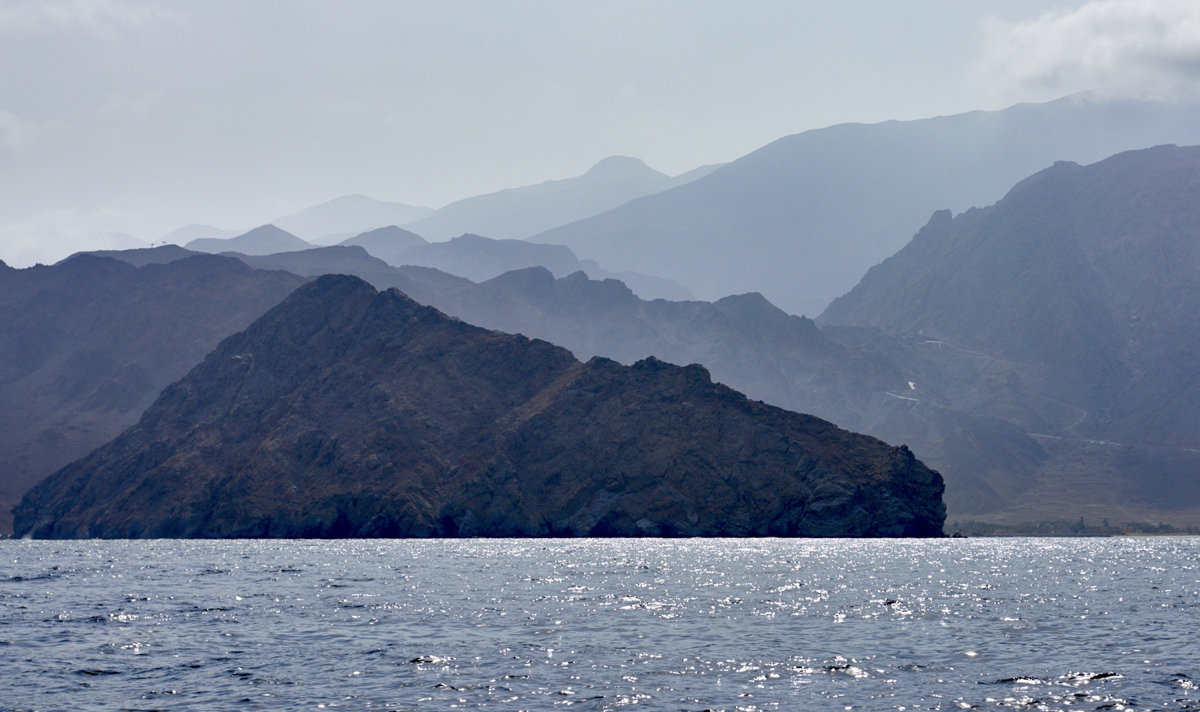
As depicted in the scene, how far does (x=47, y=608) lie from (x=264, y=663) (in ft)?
134

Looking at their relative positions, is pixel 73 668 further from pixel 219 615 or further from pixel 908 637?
pixel 908 637

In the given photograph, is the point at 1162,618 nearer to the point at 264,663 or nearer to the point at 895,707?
the point at 895,707

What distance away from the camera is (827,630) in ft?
265

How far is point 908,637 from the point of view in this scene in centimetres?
7712

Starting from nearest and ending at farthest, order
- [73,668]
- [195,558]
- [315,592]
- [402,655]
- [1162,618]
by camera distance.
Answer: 1. [73,668]
2. [402,655]
3. [1162,618]
4. [315,592]
5. [195,558]

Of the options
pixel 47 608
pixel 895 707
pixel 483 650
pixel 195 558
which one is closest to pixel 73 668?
pixel 483 650

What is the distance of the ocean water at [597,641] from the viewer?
5685 cm

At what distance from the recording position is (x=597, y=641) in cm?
7500

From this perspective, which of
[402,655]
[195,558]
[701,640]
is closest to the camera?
[402,655]

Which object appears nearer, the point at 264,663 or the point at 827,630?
the point at 264,663

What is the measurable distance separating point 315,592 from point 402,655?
43.6 m

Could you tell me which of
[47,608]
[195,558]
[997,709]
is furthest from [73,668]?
[195,558]

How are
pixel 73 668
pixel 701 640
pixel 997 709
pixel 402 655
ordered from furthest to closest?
pixel 701 640
pixel 402 655
pixel 73 668
pixel 997 709

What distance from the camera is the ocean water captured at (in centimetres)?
5685
